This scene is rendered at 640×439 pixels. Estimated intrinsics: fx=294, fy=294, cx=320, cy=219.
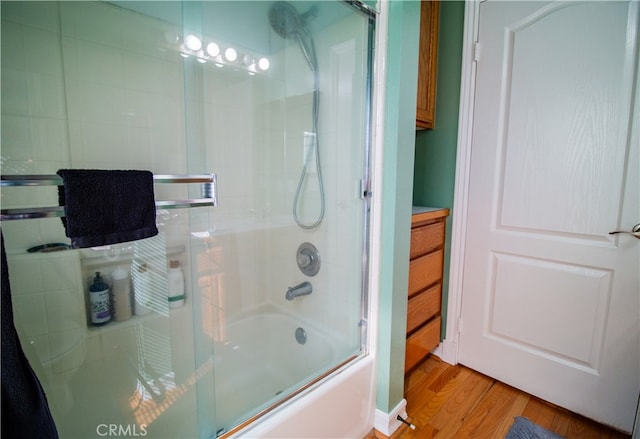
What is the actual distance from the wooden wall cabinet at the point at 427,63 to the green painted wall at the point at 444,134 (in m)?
0.06

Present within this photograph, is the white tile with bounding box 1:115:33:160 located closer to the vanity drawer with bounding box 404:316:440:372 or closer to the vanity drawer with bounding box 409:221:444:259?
the vanity drawer with bounding box 409:221:444:259

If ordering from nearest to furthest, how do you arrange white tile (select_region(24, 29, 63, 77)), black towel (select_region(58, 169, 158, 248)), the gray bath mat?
black towel (select_region(58, 169, 158, 248))
white tile (select_region(24, 29, 63, 77))
the gray bath mat

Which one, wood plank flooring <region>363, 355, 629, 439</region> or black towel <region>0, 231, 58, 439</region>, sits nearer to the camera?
black towel <region>0, 231, 58, 439</region>

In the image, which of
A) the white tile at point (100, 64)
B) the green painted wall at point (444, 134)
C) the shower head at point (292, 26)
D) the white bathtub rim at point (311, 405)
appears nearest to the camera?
the white bathtub rim at point (311, 405)

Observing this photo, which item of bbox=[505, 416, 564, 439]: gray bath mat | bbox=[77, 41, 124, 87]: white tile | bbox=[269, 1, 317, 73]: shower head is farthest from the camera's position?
bbox=[269, 1, 317, 73]: shower head

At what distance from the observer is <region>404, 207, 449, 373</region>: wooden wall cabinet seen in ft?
4.95

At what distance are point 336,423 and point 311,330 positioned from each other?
456 millimetres

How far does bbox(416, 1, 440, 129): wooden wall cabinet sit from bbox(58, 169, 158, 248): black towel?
53.1 inches

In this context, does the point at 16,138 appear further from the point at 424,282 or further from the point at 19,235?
the point at 424,282

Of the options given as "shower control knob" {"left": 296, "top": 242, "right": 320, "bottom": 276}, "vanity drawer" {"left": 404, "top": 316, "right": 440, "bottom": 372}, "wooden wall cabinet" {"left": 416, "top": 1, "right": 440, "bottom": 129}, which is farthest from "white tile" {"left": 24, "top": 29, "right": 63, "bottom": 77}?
"vanity drawer" {"left": 404, "top": 316, "right": 440, "bottom": 372}

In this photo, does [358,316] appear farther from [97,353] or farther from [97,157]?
[97,157]

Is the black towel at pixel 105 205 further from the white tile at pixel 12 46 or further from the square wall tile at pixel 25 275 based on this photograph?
the white tile at pixel 12 46

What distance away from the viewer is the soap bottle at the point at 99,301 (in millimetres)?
1188

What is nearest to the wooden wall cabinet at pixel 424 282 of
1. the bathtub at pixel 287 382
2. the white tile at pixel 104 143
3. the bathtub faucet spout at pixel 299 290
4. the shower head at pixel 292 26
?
the bathtub at pixel 287 382
